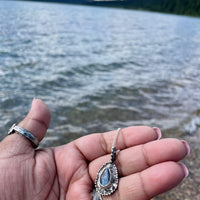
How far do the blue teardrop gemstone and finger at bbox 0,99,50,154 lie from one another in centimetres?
115

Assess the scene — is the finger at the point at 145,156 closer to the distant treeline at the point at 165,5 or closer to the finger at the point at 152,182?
the finger at the point at 152,182

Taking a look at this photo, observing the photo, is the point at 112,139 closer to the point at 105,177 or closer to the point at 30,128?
the point at 105,177

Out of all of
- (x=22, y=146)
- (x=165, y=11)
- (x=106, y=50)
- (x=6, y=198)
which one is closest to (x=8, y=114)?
(x=22, y=146)

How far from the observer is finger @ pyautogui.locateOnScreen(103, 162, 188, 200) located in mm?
2268

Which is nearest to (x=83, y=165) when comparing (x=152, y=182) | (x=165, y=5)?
(x=152, y=182)

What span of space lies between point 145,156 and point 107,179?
0.61 m

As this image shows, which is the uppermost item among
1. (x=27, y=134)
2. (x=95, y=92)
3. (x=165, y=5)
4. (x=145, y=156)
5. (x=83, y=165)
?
(x=165, y=5)

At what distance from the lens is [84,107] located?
22.5 feet

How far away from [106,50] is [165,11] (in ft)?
548

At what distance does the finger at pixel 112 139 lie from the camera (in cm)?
293

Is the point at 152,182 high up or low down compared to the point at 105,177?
up

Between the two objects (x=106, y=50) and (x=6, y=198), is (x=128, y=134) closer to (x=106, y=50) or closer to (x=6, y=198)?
(x=6, y=198)

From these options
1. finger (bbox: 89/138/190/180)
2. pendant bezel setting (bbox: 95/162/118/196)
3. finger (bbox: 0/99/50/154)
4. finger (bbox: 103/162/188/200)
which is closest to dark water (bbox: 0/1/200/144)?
finger (bbox: 0/99/50/154)

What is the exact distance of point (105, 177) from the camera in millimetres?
2580
